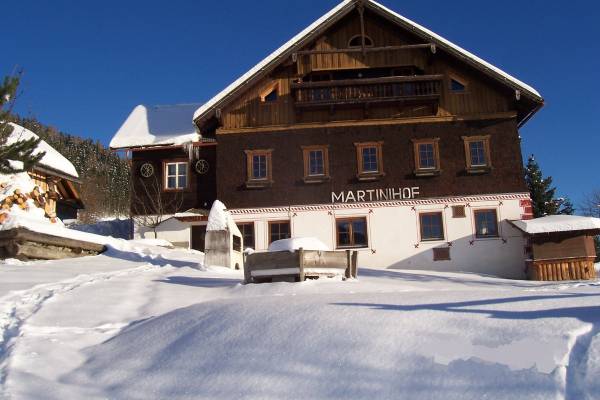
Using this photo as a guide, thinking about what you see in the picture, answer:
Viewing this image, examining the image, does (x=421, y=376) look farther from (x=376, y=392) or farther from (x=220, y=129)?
(x=220, y=129)

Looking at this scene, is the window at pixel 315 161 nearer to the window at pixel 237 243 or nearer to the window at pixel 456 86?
the window at pixel 456 86

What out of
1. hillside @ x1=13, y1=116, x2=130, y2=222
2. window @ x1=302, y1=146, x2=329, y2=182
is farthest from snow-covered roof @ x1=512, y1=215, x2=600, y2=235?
hillside @ x1=13, y1=116, x2=130, y2=222

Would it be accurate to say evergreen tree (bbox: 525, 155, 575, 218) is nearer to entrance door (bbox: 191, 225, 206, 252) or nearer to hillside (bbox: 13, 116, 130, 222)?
entrance door (bbox: 191, 225, 206, 252)

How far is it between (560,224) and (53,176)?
18.5m

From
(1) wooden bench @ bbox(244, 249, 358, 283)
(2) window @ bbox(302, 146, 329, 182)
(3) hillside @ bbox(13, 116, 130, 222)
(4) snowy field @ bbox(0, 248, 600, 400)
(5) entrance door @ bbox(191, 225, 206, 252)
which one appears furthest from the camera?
(3) hillside @ bbox(13, 116, 130, 222)

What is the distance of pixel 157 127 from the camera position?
26.2 m

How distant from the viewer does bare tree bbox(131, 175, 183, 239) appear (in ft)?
79.0

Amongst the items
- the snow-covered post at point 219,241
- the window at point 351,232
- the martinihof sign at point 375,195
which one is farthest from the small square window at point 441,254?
the snow-covered post at point 219,241

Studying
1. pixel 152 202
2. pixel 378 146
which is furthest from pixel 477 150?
pixel 152 202

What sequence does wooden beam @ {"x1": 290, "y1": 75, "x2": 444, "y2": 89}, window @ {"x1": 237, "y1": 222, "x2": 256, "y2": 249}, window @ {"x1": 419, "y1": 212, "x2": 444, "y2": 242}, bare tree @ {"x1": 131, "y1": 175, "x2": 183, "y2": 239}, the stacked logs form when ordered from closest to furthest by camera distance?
the stacked logs < window @ {"x1": 419, "y1": 212, "x2": 444, "y2": 242} < wooden beam @ {"x1": 290, "y1": 75, "x2": 444, "y2": 89} < window @ {"x1": 237, "y1": 222, "x2": 256, "y2": 249} < bare tree @ {"x1": 131, "y1": 175, "x2": 183, "y2": 239}

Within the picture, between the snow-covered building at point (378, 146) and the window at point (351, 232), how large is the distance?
0.13 ft

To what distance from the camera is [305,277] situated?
11.4 metres

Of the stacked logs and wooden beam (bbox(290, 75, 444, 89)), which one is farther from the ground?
wooden beam (bbox(290, 75, 444, 89))

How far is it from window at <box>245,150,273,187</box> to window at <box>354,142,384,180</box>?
3500 mm
